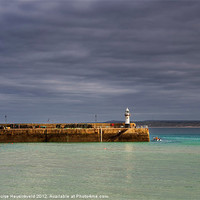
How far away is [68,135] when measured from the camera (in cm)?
6775

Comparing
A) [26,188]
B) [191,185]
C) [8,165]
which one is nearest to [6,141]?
[8,165]

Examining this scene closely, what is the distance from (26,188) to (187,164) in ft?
62.8

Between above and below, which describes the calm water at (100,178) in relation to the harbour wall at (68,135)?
below

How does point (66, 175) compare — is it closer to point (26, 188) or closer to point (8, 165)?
point (26, 188)

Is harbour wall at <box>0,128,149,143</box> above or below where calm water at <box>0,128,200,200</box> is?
above

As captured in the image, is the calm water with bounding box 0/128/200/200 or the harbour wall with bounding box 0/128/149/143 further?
the harbour wall with bounding box 0/128/149/143

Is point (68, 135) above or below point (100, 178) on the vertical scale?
above

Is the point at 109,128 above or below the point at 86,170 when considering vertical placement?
above

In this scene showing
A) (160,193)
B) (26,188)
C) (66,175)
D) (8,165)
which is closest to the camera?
(160,193)

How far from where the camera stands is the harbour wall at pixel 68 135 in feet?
221

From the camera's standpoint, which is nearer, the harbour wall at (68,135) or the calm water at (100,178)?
the calm water at (100,178)

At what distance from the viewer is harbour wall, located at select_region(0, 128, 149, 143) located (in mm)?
67438

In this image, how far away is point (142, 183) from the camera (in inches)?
1081

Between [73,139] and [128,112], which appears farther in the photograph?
[128,112]
